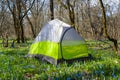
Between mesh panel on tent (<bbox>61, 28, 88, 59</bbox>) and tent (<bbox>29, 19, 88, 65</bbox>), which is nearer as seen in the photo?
tent (<bbox>29, 19, 88, 65</bbox>)

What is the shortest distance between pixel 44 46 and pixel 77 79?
436 centimetres

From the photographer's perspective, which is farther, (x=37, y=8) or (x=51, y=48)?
(x=37, y=8)

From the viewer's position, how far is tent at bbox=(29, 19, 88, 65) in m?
8.58

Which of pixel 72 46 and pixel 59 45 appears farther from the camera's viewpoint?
pixel 72 46

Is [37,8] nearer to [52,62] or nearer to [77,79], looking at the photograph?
[52,62]

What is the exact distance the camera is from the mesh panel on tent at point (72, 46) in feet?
28.7

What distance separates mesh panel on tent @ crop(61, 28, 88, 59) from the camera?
8.74m

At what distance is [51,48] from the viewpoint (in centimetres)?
888

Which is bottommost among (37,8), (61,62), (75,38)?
(61,62)

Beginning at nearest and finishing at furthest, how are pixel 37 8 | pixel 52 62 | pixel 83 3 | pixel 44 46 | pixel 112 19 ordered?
pixel 52 62
pixel 44 46
pixel 37 8
pixel 83 3
pixel 112 19

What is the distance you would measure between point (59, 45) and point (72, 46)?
631 mm

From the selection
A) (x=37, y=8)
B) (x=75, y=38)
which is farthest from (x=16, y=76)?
(x=37, y=8)

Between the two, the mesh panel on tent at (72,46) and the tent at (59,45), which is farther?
the mesh panel on tent at (72,46)

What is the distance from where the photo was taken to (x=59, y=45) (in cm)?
867
